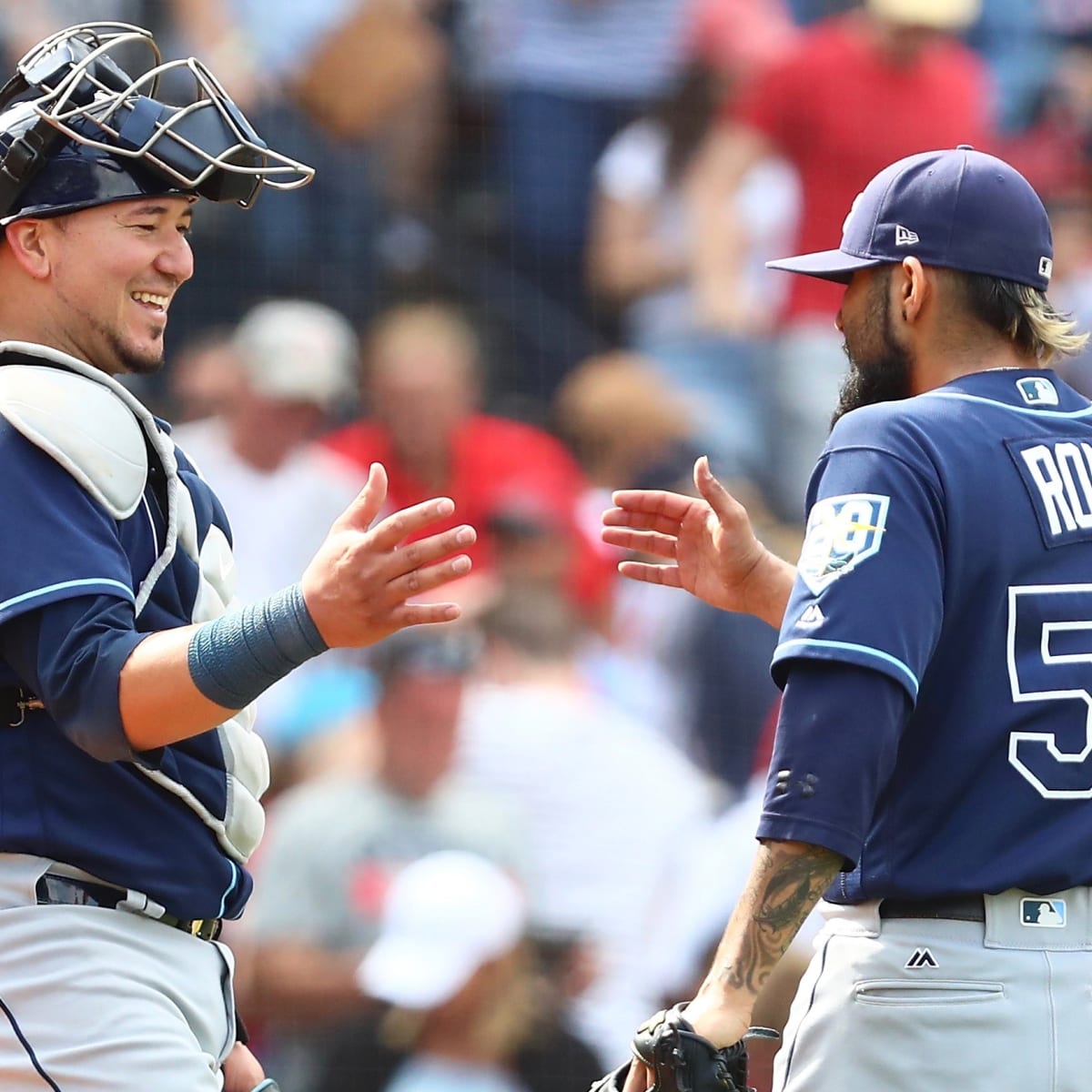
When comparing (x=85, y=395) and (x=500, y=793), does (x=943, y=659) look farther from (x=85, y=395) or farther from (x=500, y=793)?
(x=500, y=793)

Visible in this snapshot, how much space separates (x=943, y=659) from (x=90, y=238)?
135 cm

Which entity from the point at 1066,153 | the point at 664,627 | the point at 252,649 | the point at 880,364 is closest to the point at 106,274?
the point at 252,649

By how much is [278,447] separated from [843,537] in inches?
157

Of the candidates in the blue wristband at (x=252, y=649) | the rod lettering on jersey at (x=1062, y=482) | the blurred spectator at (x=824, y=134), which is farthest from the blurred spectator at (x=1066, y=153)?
the blue wristband at (x=252, y=649)

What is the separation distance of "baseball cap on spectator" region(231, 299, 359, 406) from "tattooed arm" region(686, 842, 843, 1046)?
165 inches

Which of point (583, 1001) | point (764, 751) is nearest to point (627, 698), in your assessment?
point (764, 751)

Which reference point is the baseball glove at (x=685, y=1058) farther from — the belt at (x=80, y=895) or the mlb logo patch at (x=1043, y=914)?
the belt at (x=80, y=895)

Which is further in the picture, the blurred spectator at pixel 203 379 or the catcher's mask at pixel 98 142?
the blurred spectator at pixel 203 379

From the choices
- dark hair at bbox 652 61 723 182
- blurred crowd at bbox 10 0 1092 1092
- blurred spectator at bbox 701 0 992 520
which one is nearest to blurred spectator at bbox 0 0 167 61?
blurred crowd at bbox 10 0 1092 1092

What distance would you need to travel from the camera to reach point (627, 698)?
241 inches

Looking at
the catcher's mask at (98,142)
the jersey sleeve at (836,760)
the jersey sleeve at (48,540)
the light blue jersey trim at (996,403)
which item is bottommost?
the jersey sleeve at (836,760)

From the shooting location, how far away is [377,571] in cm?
221

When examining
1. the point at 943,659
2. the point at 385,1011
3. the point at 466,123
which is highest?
the point at 466,123

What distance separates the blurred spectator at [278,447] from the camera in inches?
237
